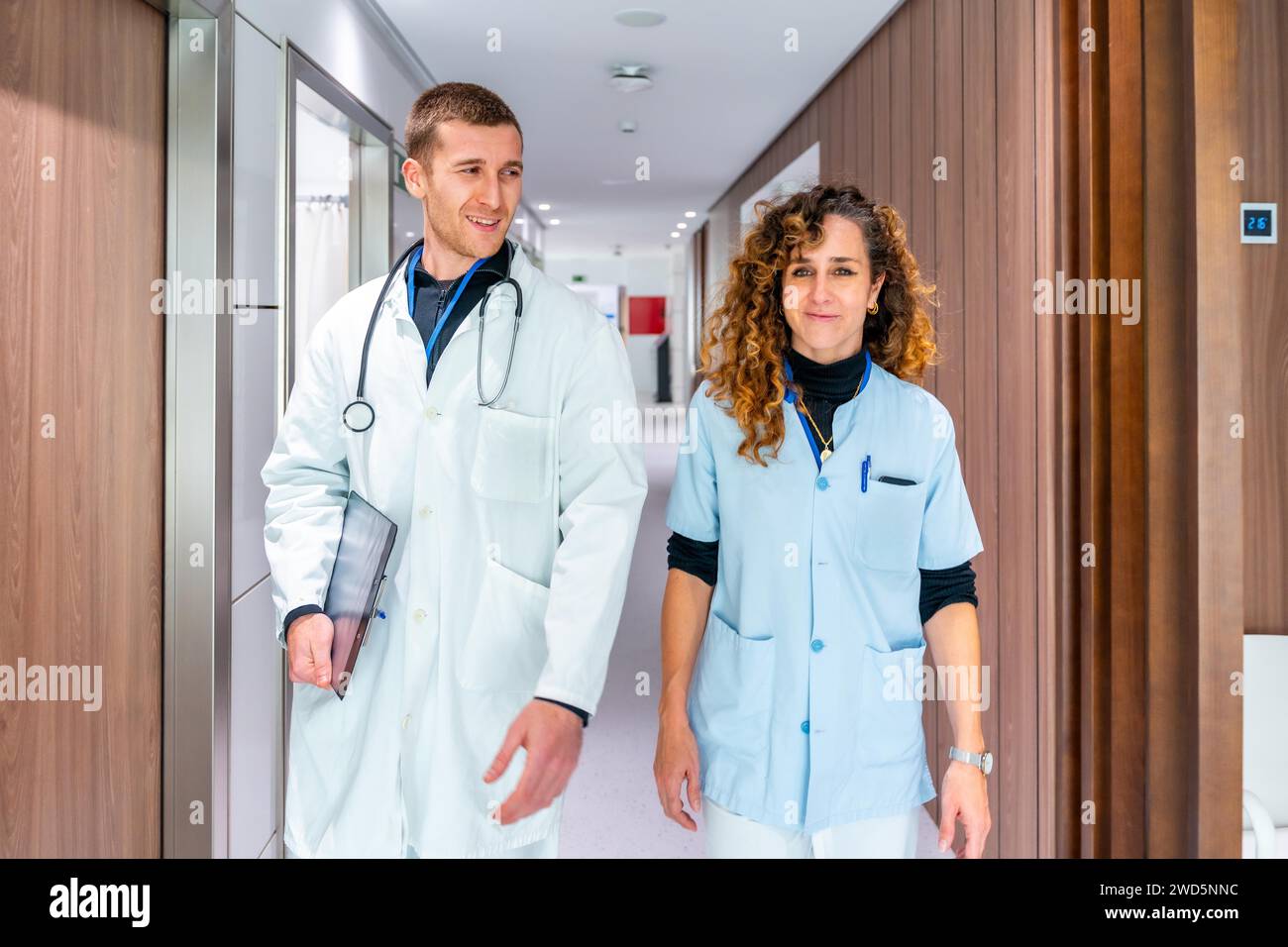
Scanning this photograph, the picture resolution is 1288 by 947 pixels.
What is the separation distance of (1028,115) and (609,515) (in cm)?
137

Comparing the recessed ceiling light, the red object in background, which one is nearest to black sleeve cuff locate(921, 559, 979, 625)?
the recessed ceiling light

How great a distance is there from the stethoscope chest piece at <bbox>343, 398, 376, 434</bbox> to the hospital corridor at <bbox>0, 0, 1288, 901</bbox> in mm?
26

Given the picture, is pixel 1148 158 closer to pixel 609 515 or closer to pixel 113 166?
pixel 609 515

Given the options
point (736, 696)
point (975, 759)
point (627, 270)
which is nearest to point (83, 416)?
point (736, 696)

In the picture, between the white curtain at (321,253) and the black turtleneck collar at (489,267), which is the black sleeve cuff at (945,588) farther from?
the white curtain at (321,253)

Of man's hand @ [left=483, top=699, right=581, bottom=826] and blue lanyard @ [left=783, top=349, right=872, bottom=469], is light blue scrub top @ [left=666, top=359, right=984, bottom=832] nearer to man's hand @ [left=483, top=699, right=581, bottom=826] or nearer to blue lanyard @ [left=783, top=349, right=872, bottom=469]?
blue lanyard @ [left=783, top=349, right=872, bottom=469]

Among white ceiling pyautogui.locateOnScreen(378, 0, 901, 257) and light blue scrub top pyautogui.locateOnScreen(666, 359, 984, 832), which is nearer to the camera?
light blue scrub top pyautogui.locateOnScreen(666, 359, 984, 832)

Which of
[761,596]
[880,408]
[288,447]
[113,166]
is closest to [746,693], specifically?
[761,596]

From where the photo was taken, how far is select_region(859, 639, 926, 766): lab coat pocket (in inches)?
55.1

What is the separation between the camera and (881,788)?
1.40m

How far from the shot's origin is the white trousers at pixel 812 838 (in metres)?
1.38

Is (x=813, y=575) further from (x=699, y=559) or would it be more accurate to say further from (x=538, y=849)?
(x=538, y=849)

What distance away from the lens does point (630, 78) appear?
12.1ft

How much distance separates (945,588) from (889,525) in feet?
0.49
